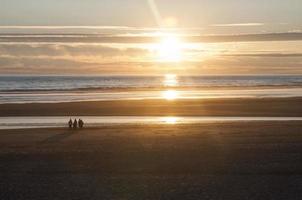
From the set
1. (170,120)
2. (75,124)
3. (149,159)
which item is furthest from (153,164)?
(170,120)

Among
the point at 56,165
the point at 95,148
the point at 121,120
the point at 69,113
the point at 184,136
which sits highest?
the point at 69,113

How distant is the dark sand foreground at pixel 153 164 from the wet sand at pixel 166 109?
413 inches

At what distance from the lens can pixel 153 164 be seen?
16.4 meters

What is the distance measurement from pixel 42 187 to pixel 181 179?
3153 mm

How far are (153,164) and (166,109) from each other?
22.3m

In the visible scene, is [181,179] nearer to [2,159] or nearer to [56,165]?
[56,165]

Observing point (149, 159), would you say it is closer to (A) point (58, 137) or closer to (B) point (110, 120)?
(A) point (58, 137)

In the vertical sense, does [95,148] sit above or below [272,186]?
above

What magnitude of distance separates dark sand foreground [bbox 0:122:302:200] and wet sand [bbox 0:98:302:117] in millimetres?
10493

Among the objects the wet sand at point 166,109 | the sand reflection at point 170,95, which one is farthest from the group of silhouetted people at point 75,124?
the sand reflection at point 170,95

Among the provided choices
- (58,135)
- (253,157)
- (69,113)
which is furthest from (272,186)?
(69,113)

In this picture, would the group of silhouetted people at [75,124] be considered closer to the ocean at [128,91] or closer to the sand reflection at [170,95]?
the ocean at [128,91]

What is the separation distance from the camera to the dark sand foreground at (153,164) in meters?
13.2

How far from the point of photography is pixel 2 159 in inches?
695
